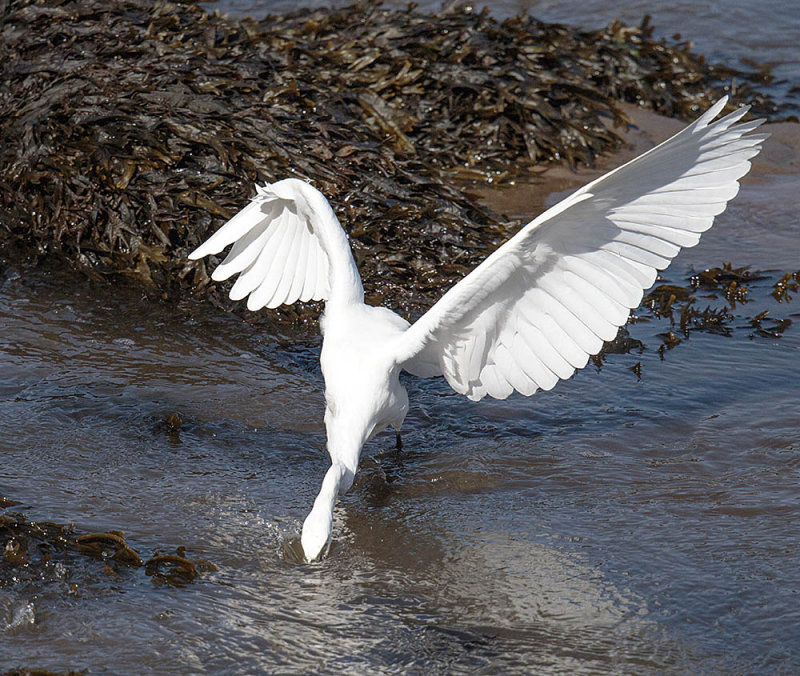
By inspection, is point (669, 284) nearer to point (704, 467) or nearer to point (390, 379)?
point (704, 467)

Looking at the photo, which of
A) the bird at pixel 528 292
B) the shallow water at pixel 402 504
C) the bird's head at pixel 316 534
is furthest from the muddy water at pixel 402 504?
the bird at pixel 528 292

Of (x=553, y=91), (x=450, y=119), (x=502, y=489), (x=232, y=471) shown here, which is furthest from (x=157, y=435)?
(x=553, y=91)

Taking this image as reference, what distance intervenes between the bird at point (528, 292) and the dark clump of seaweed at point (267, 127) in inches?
48.0

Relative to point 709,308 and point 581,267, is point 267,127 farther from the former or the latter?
point 581,267

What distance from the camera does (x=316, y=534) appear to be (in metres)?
3.24

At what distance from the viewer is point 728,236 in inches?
247

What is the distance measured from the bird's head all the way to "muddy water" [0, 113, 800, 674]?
154 mm

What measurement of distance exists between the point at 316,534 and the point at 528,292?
1188 millimetres

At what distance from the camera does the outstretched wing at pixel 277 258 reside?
463cm

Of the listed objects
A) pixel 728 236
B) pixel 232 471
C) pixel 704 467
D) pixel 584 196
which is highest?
pixel 584 196

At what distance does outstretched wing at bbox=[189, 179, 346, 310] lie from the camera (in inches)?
182

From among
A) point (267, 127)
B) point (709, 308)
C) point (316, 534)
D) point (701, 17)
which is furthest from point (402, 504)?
point (701, 17)

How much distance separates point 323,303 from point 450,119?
2.15 m

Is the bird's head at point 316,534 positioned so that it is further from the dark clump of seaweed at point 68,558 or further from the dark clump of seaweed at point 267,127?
the dark clump of seaweed at point 267,127
